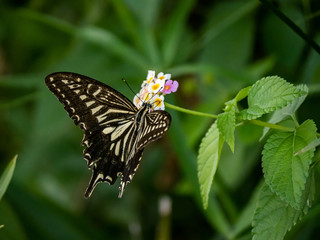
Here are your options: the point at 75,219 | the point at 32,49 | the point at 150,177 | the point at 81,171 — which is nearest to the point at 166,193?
the point at 150,177

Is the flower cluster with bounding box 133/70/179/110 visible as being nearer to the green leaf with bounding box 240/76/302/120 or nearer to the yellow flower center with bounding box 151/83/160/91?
the yellow flower center with bounding box 151/83/160/91

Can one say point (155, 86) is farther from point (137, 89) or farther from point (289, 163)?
point (137, 89)

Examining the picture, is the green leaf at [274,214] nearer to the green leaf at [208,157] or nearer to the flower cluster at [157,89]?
the green leaf at [208,157]

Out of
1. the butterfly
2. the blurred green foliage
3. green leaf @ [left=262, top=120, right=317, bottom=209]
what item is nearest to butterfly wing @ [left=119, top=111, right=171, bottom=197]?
the butterfly

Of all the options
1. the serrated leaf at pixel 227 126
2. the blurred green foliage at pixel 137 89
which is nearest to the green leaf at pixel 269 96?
the serrated leaf at pixel 227 126

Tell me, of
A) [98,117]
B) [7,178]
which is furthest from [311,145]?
[7,178]

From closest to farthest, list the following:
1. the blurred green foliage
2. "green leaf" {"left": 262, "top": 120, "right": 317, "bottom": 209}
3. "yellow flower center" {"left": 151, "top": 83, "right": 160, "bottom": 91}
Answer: "green leaf" {"left": 262, "top": 120, "right": 317, "bottom": 209}
"yellow flower center" {"left": 151, "top": 83, "right": 160, "bottom": 91}
the blurred green foliage
